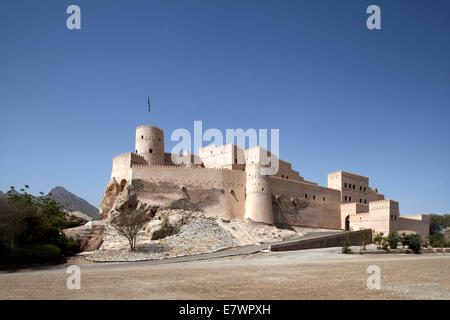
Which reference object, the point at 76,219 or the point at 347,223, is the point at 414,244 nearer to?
the point at 347,223

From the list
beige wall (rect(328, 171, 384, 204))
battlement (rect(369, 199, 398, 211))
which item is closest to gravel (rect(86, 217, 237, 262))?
battlement (rect(369, 199, 398, 211))

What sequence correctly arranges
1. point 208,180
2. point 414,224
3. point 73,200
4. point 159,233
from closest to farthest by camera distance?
point 159,233, point 208,180, point 414,224, point 73,200

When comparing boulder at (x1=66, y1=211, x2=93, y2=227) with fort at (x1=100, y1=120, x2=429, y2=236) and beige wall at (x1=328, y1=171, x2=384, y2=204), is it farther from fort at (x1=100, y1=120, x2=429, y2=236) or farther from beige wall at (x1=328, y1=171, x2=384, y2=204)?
beige wall at (x1=328, y1=171, x2=384, y2=204)

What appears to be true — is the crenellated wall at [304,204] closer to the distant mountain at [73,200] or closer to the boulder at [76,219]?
the boulder at [76,219]

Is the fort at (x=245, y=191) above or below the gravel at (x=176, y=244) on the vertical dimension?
above

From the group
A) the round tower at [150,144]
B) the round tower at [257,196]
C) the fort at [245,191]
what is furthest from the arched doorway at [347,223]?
the round tower at [150,144]

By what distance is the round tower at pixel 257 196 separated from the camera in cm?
3956

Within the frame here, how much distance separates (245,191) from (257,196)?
1.88 meters

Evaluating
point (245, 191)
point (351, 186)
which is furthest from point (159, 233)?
point (351, 186)

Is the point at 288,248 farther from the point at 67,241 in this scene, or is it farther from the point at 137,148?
the point at 137,148

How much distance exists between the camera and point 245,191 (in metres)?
41.4
